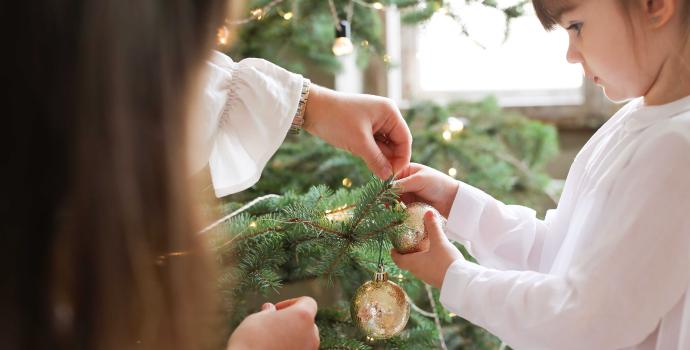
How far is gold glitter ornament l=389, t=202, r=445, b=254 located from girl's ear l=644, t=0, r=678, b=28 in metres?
0.35

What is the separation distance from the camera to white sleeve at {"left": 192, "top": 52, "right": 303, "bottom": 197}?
0.95 metres

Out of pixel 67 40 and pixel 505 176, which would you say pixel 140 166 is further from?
pixel 505 176

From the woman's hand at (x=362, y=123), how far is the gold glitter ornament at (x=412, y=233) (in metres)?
0.14

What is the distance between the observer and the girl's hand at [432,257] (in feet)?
2.92

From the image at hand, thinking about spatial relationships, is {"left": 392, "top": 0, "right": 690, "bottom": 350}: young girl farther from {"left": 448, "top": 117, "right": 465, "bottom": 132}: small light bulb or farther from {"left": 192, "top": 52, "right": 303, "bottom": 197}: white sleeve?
{"left": 448, "top": 117, "right": 465, "bottom": 132}: small light bulb

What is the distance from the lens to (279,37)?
187cm

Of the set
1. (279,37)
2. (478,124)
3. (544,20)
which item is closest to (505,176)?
(478,124)

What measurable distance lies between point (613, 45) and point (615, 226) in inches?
8.5

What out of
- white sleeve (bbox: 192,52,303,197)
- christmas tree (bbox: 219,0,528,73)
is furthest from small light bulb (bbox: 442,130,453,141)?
white sleeve (bbox: 192,52,303,197)

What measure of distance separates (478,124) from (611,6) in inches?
47.1

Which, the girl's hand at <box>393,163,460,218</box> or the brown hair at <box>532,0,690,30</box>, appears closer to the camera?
the brown hair at <box>532,0,690,30</box>

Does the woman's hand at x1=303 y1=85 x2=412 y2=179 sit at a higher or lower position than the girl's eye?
lower

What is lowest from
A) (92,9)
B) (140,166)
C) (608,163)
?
(608,163)

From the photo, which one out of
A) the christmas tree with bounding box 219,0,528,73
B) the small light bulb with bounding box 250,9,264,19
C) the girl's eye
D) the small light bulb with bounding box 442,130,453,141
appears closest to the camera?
the girl's eye
